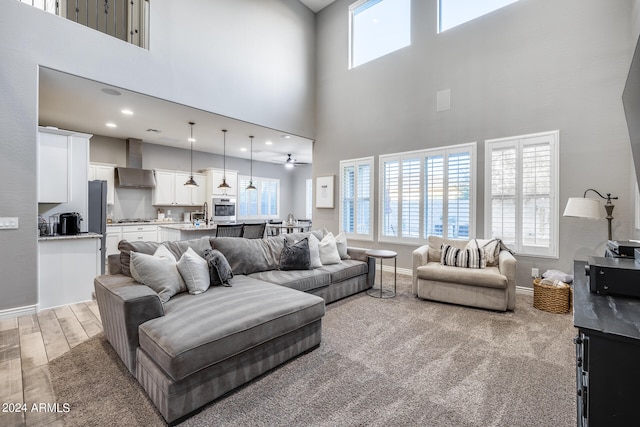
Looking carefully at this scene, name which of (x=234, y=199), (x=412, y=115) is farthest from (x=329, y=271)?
(x=234, y=199)

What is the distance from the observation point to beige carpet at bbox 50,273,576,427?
1713mm

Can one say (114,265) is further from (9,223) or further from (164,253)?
(9,223)

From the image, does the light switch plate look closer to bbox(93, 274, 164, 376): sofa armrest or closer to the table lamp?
bbox(93, 274, 164, 376): sofa armrest

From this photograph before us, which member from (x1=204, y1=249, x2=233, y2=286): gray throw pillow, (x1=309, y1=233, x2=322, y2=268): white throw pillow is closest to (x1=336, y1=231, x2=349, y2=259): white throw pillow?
(x1=309, y1=233, x2=322, y2=268): white throw pillow

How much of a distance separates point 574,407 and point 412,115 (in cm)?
466

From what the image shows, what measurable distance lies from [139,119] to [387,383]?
593 centimetres

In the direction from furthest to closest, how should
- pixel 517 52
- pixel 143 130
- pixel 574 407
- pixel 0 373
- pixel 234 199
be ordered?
pixel 234 199 < pixel 143 130 < pixel 517 52 < pixel 0 373 < pixel 574 407

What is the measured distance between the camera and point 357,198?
6.18 meters

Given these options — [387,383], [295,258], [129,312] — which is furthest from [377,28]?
[129,312]

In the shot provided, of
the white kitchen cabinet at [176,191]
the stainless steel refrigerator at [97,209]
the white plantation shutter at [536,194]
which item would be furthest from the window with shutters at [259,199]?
the white plantation shutter at [536,194]

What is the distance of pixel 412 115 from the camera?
5.35 meters

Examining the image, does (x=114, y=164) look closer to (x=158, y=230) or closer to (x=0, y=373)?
(x=158, y=230)

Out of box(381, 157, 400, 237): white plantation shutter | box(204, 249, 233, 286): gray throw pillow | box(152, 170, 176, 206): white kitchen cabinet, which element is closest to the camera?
box(204, 249, 233, 286): gray throw pillow

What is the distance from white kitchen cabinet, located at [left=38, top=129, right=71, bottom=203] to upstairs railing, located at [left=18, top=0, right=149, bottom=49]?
1.63 metres
